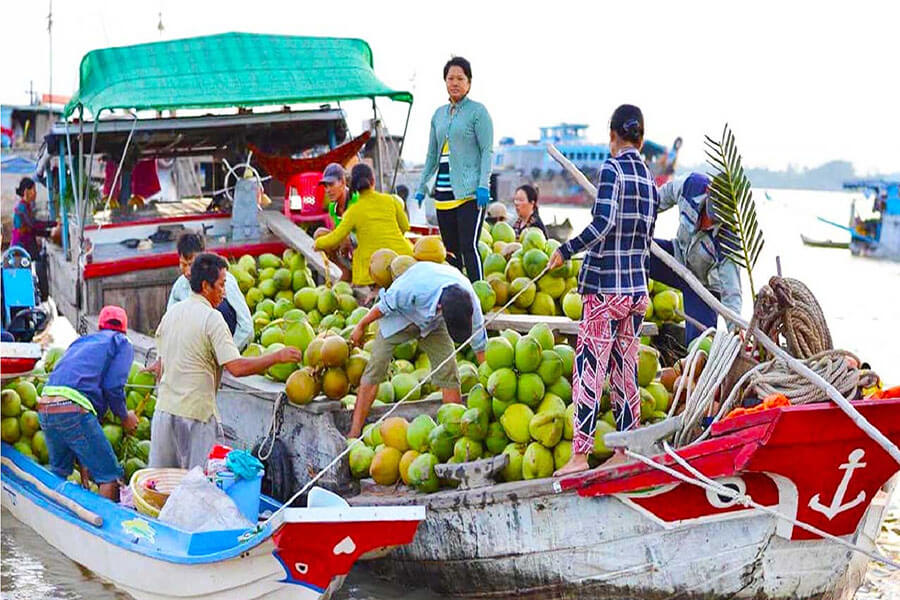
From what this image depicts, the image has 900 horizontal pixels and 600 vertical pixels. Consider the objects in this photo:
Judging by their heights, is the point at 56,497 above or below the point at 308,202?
below

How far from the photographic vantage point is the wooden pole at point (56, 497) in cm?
614

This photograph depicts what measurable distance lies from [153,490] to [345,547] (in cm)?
132

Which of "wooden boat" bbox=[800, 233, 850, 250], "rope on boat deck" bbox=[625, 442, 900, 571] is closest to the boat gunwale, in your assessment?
"rope on boat deck" bbox=[625, 442, 900, 571]

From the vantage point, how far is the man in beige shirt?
5902 millimetres

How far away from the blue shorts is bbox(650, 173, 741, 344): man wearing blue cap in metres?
3.24

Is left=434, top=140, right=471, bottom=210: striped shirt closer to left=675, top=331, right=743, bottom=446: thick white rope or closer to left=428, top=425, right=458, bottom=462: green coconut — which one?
left=428, top=425, right=458, bottom=462: green coconut

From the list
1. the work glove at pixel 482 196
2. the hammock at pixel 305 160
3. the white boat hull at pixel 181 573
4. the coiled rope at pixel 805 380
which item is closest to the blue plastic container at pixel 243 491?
the white boat hull at pixel 181 573

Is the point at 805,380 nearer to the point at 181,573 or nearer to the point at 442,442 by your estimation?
the point at 442,442

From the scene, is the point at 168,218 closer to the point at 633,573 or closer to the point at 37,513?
the point at 37,513

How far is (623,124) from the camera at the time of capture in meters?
5.09

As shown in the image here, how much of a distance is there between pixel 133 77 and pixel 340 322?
306cm

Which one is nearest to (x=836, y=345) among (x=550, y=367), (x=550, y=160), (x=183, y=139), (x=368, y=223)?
(x=183, y=139)

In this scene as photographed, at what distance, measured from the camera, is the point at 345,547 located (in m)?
5.12

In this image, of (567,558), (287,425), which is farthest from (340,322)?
(567,558)
